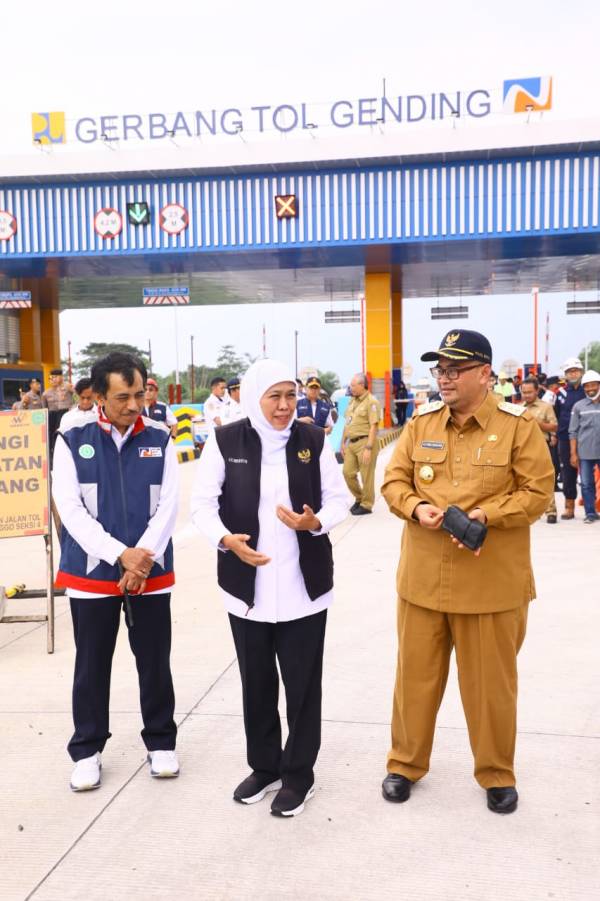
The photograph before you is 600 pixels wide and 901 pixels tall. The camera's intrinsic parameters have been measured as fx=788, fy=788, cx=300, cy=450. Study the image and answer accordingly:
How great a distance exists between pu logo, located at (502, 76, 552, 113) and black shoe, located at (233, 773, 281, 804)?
1739cm

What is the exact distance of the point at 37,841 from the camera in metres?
2.92

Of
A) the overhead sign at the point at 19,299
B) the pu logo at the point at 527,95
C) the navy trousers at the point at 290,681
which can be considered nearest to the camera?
the navy trousers at the point at 290,681

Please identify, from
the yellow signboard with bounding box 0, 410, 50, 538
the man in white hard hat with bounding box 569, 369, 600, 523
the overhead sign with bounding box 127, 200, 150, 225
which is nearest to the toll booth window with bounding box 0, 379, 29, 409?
the overhead sign with bounding box 127, 200, 150, 225

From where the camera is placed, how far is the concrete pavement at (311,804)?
2.65 meters

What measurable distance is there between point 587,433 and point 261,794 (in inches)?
269

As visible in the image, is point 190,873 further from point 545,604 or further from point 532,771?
point 545,604

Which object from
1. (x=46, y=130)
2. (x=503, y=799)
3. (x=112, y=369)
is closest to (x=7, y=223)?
(x=46, y=130)

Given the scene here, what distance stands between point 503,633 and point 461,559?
327 millimetres

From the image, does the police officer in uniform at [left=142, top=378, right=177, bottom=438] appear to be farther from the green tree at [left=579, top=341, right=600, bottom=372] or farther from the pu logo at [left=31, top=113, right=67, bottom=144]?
the green tree at [left=579, top=341, right=600, bottom=372]

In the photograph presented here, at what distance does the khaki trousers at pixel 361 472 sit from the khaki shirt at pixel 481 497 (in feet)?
22.5

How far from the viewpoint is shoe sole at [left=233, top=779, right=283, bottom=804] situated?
314cm

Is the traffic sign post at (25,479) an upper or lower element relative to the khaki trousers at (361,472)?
upper

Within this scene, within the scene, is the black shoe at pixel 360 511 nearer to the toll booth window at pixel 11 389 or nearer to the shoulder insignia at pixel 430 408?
the shoulder insignia at pixel 430 408

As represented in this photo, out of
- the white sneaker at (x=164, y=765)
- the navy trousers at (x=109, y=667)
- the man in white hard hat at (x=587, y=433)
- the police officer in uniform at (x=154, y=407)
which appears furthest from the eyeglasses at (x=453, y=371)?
the man in white hard hat at (x=587, y=433)
